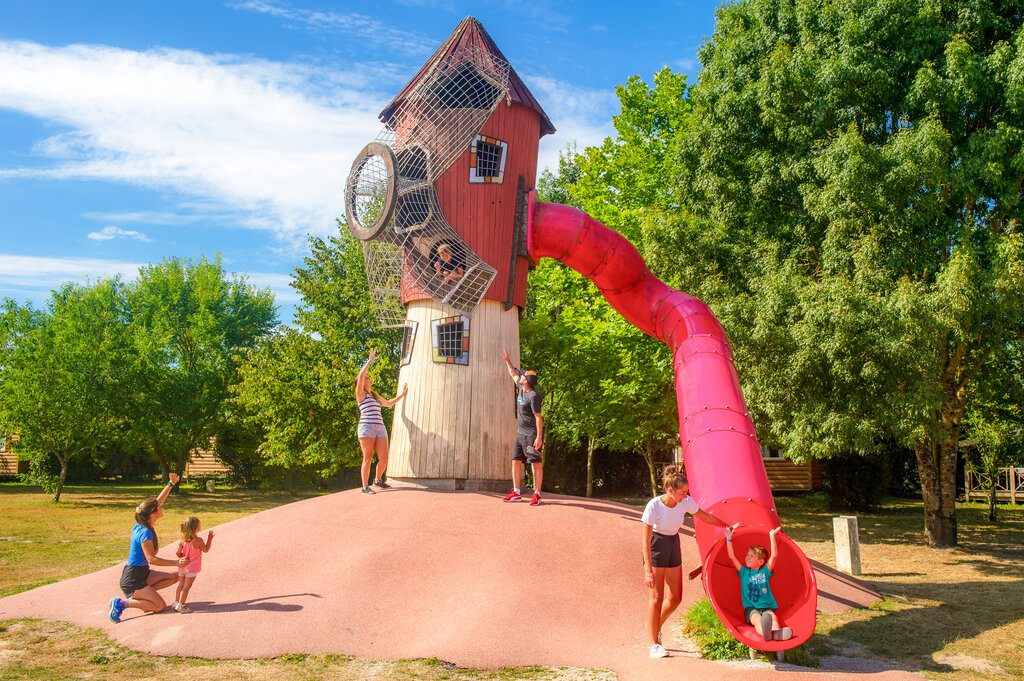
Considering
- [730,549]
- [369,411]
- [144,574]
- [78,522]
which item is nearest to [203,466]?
[78,522]

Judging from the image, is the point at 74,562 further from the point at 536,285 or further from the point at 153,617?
the point at 536,285

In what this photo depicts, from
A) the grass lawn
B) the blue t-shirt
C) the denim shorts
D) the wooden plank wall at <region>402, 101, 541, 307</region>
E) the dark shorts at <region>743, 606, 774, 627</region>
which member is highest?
the wooden plank wall at <region>402, 101, 541, 307</region>

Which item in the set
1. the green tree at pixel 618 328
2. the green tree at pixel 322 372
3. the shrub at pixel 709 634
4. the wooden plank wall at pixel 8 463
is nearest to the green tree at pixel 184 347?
the green tree at pixel 322 372

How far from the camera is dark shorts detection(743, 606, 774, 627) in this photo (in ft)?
23.1

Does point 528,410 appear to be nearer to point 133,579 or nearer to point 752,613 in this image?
point 752,613

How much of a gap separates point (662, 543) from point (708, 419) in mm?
2682

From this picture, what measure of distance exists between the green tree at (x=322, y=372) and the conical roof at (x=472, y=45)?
10.2 m

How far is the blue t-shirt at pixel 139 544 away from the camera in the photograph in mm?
8406

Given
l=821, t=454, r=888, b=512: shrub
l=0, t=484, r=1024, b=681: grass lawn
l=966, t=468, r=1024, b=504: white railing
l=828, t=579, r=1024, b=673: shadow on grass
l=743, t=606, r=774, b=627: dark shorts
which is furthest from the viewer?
l=966, t=468, r=1024, b=504: white railing

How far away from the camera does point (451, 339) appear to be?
12.6 metres

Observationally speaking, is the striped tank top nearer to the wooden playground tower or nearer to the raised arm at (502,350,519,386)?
the wooden playground tower

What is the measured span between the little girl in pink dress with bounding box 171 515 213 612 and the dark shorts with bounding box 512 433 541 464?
4330mm

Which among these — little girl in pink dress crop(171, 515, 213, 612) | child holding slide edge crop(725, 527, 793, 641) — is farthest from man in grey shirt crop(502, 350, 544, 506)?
little girl in pink dress crop(171, 515, 213, 612)

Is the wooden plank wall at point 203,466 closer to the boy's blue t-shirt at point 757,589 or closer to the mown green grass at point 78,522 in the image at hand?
the mown green grass at point 78,522
